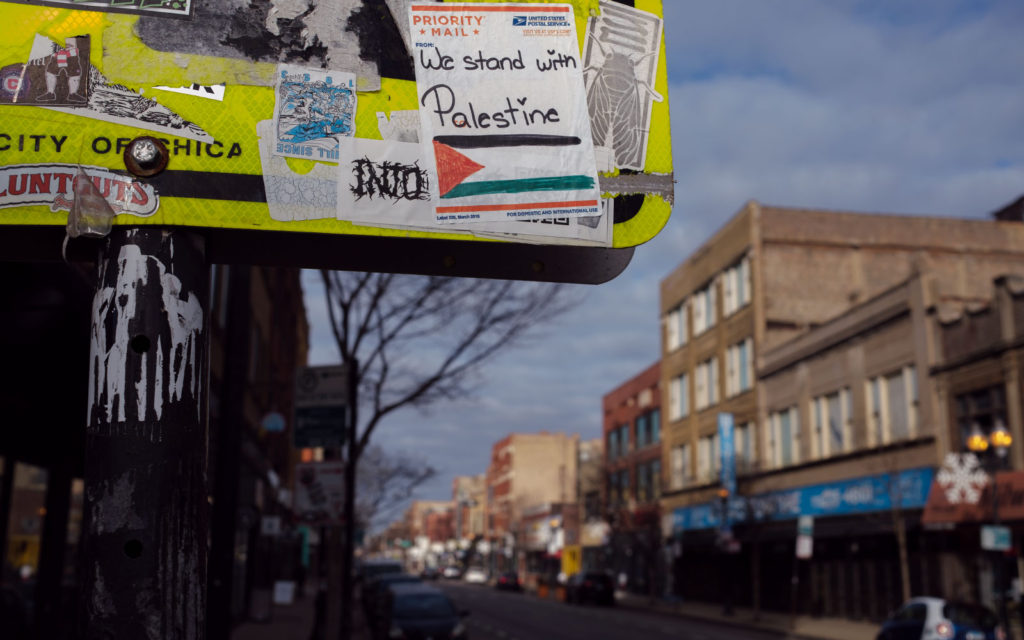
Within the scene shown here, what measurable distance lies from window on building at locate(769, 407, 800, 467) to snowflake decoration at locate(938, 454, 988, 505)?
12756mm

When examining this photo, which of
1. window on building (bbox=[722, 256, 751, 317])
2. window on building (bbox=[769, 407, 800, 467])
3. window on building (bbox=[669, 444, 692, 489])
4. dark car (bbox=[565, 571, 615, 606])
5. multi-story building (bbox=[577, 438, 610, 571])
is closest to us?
window on building (bbox=[769, 407, 800, 467])

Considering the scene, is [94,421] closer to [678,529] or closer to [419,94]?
[419,94]

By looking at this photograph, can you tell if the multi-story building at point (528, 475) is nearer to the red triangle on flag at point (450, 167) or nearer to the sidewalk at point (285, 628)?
the sidewalk at point (285, 628)

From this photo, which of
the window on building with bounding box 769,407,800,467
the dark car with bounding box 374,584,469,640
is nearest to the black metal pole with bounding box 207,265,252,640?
the dark car with bounding box 374,584,469,640

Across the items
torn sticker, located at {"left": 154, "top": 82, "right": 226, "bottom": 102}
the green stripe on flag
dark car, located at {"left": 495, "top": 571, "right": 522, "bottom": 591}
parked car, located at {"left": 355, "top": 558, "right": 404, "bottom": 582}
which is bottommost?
dark car, located at {"left": 495, "top": 571, "right": 522, "bottom": 591}

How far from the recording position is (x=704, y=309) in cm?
5444

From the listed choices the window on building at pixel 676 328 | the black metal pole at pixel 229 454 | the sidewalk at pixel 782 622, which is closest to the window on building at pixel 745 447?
the sidewalk at pixel 782 622

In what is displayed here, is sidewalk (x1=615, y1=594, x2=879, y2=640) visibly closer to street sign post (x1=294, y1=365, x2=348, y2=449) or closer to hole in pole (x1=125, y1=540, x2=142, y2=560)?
street sign post (x1=294, y1=365, x2=348, y2=449)

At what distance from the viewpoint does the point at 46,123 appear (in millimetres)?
2668

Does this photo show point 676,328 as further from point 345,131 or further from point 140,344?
point 140,344

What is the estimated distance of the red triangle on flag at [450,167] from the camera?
9.24ft

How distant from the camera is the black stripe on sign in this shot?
2697mm

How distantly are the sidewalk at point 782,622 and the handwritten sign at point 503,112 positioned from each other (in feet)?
104

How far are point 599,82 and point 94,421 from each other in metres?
1.69
